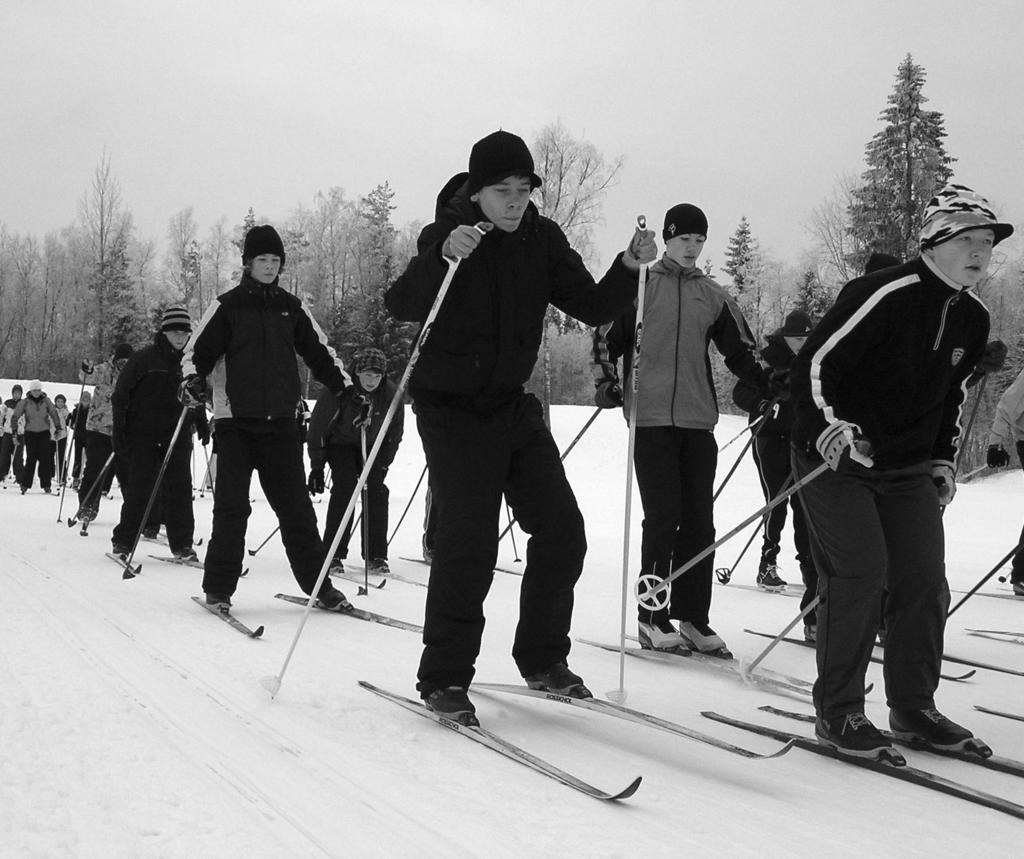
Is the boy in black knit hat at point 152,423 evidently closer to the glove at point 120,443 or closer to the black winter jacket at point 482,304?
the glove at point 120,443

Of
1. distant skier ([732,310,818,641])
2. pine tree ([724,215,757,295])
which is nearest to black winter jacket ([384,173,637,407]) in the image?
distant skier ([732,310,818,641])

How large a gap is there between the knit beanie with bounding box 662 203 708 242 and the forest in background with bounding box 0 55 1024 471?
13.9 meters

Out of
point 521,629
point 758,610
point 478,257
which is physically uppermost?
point 478,257

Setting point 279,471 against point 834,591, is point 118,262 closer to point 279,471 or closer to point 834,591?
point 279,471

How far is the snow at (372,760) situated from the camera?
249cm

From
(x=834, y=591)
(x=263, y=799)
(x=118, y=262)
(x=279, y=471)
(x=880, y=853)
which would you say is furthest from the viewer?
(x=118, y=262)

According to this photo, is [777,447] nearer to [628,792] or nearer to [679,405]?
[679,405]

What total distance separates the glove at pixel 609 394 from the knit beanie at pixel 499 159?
146 centimetres

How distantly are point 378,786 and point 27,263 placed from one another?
78.2 meters

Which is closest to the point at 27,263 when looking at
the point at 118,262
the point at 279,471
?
the point at 118,262

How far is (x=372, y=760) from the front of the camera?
310 centimetres

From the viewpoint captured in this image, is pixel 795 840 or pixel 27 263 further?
pixel 27 263

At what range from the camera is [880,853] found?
249cm

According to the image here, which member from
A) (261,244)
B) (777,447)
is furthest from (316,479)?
(777,447)
